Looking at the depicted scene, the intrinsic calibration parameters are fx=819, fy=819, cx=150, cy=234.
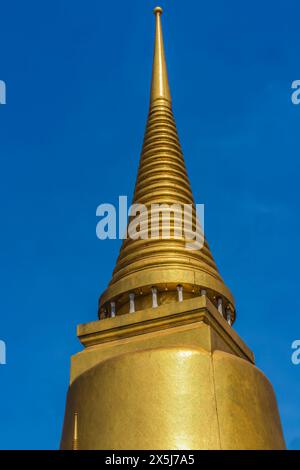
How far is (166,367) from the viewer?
1328cm

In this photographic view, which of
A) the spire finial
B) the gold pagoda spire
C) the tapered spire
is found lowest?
the tapered spire

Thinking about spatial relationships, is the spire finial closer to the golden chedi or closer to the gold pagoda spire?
the gold pagoda spire

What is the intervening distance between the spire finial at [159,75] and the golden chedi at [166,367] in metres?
3.81

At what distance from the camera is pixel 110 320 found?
1480 centimetres

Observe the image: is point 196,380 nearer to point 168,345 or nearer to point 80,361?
point 168,345

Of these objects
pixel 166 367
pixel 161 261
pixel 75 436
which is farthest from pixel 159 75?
pixel 75 436

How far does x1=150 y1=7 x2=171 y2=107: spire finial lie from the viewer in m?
19.9

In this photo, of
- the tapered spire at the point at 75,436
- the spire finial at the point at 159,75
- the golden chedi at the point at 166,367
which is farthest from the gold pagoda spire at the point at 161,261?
the tapered spire at the point at 75,436

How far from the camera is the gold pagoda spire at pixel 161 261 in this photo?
1513 centimetres

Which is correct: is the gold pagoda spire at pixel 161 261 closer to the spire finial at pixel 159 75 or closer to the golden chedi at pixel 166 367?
the golden chedi at pixel 166 367

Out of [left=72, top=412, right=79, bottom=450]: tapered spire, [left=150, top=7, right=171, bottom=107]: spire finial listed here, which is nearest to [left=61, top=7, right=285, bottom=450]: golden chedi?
[left=72, top=412, right=79, bottom=450]: tapered spire

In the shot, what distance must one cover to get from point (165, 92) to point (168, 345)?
26.7 feet

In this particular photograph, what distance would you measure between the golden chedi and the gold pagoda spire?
0.02m
